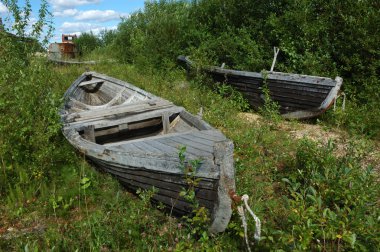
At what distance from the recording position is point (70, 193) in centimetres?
411

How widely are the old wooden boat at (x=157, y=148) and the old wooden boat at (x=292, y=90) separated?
2.62 m

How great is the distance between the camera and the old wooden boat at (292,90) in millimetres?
6602

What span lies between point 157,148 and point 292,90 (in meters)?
4.28

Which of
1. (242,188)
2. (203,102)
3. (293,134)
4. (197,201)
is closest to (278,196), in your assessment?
(242,188)

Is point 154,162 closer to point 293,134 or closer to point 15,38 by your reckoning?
point 293,134

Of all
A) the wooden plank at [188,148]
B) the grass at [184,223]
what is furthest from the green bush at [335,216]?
the wooden plank at [188,148]

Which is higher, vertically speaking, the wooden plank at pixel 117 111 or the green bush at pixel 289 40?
the green bush at pixel 289 40

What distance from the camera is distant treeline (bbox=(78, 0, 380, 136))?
298 inches

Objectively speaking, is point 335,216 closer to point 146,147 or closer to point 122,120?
point 146,147

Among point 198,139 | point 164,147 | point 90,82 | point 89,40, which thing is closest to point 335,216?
point 198,139

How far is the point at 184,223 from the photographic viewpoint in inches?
130

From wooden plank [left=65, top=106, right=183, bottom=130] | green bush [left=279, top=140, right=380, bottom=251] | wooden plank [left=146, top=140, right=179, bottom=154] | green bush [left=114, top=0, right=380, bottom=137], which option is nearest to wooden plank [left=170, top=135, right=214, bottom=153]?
wooden plank [left=146, top=140, right=179, bottom=154]

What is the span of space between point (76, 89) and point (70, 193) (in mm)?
4750

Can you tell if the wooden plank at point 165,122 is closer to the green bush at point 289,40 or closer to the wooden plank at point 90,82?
the green bush at point 289,40
